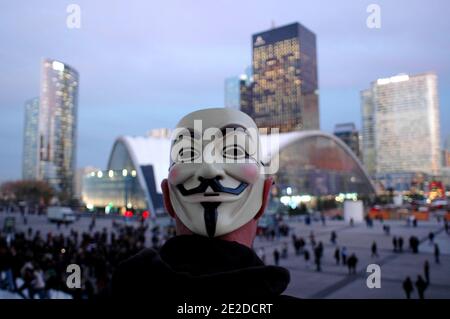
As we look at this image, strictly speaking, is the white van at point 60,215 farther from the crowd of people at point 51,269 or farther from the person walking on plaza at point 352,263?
the person walking on plaza at point 352,263

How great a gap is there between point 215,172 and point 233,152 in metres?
0.23

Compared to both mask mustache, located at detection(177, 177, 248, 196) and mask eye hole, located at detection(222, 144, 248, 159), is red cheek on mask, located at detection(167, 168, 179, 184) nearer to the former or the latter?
mask mustache, located at detection(177, 177, 248, 196)

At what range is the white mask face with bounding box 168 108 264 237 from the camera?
8.18 ft

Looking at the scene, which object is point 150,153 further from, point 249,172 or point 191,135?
point 249,172

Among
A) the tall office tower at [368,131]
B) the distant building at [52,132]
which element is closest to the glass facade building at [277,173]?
the distant building at [52,132]

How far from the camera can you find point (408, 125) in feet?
454

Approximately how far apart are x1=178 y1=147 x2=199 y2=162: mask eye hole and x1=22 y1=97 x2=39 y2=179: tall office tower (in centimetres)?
10758

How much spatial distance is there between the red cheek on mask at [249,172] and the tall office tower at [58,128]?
10183cm

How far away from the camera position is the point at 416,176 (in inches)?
4328

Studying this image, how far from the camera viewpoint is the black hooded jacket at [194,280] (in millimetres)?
1728

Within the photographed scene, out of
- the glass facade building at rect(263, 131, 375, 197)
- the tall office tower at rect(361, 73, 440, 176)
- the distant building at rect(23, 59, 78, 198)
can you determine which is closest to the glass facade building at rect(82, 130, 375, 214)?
the glass facade building at rect(263, 131, 375, 197)

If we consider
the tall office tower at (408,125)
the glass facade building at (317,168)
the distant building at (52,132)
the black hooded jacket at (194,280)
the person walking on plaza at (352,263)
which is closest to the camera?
the black hooded jacket at (194,280)
